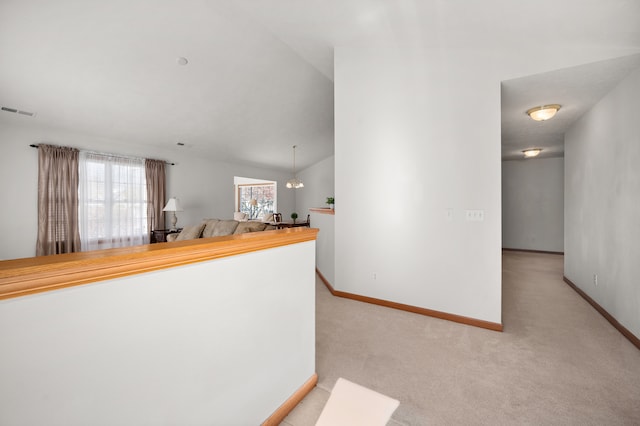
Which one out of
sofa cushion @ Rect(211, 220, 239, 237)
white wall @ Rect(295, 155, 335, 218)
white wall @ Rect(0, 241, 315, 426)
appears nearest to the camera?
white wall @ Rect(0, 241, 315, 426)

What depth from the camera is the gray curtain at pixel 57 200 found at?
420 cm

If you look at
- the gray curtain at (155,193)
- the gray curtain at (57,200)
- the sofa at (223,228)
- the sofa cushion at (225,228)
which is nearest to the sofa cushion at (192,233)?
the sofa at (223,228)

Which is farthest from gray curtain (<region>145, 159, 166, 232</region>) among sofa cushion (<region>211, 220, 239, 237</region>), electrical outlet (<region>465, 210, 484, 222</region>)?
electrical outlet (<region>465, 210, 484, 222</region>)

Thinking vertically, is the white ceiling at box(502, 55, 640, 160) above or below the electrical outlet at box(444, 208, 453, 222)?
above

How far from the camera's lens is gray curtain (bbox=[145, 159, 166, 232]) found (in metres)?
5.53

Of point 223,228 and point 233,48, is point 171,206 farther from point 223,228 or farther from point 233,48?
point 233,48

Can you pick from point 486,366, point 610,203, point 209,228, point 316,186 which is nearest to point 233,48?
point 209,228

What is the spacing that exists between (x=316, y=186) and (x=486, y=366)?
796cm

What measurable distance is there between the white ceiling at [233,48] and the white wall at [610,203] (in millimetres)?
293

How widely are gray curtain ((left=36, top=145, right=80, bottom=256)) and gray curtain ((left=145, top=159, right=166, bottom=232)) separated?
1.16m

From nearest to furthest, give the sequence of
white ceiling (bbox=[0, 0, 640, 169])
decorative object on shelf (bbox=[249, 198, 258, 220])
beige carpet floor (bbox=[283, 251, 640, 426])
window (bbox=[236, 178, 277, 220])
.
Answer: beige carpet floor (bbox=[283, 251, 640, 426])
white ceiling (bbox=[0, 0, 640, 169])
window (bbox=[236, 178, 277, 220])
decorative object on shelf (bbox=[249, 198, 258, 220])

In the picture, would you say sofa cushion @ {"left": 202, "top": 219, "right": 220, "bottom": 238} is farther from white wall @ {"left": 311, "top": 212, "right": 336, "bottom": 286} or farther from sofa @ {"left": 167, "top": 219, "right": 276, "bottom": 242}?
white wall @ {"left": 311, "top": 212, "right": 336, "bottom": 286}

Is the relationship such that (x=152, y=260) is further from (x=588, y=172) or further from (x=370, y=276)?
(x=588, y=172)

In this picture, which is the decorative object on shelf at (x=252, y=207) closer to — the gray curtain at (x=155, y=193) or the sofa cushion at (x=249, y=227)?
the gray curtain at (x=155, y=193)
